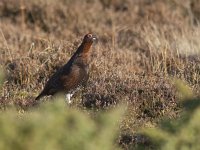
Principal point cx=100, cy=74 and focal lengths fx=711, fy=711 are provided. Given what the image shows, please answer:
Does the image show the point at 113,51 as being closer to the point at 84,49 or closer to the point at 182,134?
Result: the point at 84,49

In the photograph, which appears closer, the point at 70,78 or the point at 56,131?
the point at 56,131

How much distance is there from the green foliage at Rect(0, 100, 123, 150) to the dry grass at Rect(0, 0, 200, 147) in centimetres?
323

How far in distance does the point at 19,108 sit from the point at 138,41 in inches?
203

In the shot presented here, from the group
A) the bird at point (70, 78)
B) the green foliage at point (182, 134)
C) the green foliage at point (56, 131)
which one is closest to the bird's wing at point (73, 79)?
the bird at point (70, 78)

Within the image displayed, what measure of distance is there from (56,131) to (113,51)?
6.95 metres

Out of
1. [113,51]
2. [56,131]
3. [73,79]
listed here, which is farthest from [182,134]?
[113,51]

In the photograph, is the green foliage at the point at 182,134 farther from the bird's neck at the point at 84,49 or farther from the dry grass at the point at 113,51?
the bird's neck at the point at 84,49

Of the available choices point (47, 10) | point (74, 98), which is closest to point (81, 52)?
point (74, 98)

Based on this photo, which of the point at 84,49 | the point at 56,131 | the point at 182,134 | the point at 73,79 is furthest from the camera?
the point at 84,49

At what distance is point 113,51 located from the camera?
1113cm

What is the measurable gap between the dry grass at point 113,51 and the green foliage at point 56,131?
3233 mm

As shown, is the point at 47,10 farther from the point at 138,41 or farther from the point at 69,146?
the point at 69,146

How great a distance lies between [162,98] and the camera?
8680mm

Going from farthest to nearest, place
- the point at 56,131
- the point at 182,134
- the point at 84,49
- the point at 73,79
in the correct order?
the point at 84,49 < the point at 73,79 < the point at 182,134 < the point at 56,131
